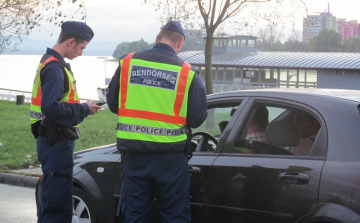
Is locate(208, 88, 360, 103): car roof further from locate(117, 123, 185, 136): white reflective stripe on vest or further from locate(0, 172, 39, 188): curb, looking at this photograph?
locate(0, 172, 39, 188): curb

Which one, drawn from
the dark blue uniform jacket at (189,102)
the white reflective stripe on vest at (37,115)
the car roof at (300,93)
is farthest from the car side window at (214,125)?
the white reflective stripe on vest at (37,115)

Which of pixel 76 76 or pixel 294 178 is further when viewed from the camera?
pixel 76 76

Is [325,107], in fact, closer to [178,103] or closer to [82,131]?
[178,103]

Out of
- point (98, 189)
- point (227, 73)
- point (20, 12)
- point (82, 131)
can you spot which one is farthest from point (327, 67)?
point (98, 189)

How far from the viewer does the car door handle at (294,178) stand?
341cm

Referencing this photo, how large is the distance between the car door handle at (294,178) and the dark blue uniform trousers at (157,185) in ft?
2.16

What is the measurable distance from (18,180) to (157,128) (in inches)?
208

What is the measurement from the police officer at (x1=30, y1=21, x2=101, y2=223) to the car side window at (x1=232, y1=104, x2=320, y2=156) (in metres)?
1.28

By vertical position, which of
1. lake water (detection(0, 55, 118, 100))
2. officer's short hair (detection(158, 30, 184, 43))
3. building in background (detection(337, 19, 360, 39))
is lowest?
lake water (detection(0, 55, 118, 100))

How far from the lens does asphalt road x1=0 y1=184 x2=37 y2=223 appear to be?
245 inches

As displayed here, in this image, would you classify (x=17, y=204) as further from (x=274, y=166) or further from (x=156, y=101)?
(x=274, y=166)

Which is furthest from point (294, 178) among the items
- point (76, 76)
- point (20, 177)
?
point (76, 76)

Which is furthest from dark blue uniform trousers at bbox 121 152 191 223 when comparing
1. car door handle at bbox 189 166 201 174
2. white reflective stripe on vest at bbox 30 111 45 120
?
white reflective stripe on vest at bbox 30 111 45 120

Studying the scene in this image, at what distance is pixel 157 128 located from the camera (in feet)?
11.8
